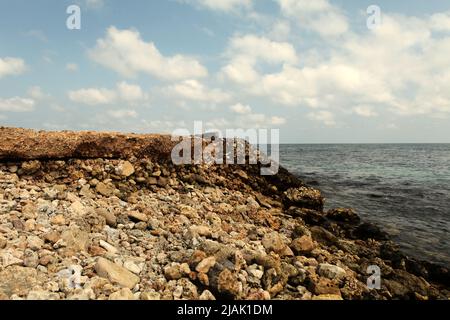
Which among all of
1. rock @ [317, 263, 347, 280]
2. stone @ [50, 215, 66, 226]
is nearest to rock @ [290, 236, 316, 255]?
rock @ [317, 263, 347, 280]

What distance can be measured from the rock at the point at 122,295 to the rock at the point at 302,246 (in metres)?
4.29

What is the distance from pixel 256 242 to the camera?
7.77m

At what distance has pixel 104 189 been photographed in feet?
29.7

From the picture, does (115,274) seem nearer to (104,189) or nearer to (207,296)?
(207,296)

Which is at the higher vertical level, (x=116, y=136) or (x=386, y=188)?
(x=116, y=136)

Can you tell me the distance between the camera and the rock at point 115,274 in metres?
5.29

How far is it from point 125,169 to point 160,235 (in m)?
3.54

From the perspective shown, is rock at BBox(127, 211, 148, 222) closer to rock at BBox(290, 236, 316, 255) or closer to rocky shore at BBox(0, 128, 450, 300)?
rocky shore at BBox(0, 128, 450, 300)

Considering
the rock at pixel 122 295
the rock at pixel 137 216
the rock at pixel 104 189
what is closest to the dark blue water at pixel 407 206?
the rock at pixel 137 216

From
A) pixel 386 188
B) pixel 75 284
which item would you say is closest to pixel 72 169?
pixel 75 284

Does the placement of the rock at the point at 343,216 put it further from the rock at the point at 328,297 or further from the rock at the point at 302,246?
the rock at the point at 328,297

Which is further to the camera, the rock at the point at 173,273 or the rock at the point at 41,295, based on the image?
the rock at the point at 173,273
